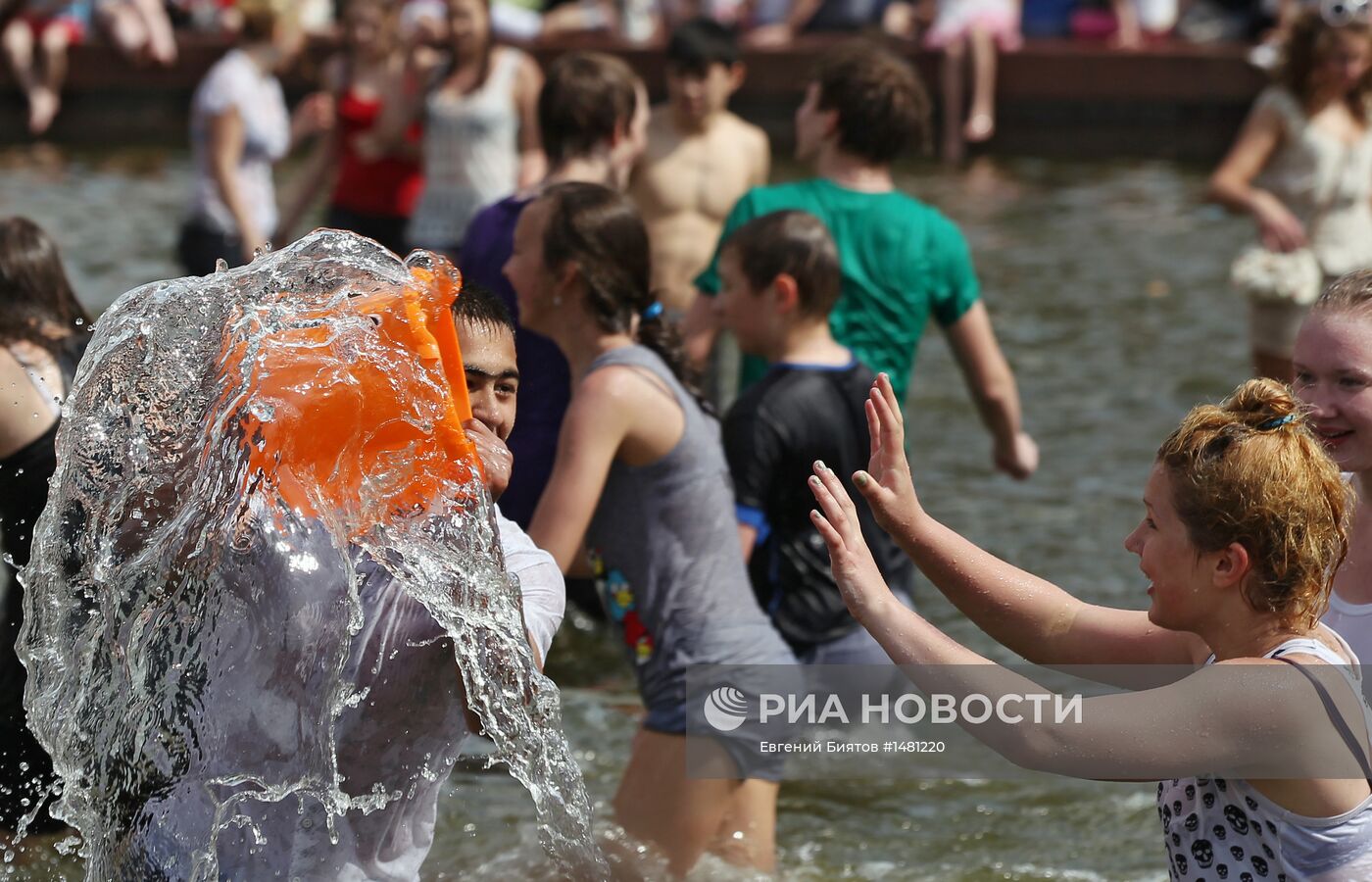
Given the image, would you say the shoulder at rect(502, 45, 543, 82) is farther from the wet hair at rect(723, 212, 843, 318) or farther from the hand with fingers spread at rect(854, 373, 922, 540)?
the hand with fingers spread at rect(854, 373, 922, 540)

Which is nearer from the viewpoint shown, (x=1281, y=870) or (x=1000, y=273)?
(x=1281, y=870)

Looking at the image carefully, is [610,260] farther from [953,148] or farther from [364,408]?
[953,148]

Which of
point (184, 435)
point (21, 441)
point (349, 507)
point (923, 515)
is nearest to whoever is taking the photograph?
point (349, 507)

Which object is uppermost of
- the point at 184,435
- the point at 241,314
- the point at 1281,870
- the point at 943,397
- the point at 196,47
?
the point at 241,314

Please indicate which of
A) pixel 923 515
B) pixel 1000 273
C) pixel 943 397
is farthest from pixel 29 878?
pixel 1000 273


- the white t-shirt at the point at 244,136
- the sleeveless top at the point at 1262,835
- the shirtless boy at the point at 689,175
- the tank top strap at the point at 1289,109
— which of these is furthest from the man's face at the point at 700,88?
the sleeveless top at the point at 1262,835

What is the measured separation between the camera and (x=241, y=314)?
8.38 ft

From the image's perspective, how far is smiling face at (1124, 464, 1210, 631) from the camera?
2551 mm

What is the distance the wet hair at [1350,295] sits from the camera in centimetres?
313

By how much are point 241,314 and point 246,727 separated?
1.83 ft

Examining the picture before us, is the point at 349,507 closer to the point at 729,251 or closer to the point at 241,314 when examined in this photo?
the point at 241,314

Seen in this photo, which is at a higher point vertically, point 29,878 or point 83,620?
point 83,620

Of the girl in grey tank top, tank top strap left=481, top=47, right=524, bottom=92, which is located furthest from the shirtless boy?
the girl in grey tank top

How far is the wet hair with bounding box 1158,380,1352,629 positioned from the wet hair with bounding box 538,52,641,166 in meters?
3.11
